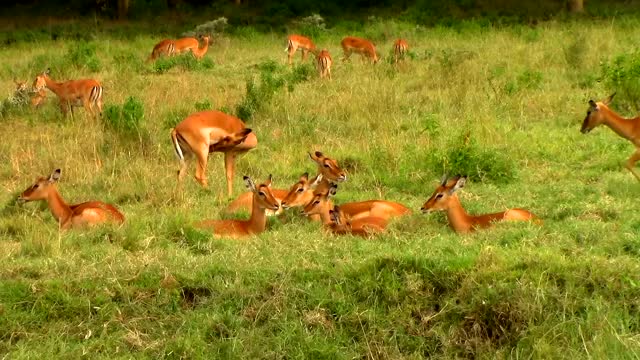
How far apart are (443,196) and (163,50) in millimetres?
11139

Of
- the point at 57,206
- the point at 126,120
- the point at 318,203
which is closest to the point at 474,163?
the point at 318,203

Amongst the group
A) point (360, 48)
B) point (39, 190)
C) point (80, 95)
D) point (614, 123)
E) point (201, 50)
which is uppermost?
point (614, 123)

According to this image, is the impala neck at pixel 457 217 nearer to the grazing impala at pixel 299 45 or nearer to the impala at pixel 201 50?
the impala at pixel 201 50

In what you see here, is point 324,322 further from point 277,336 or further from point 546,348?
point 546,348

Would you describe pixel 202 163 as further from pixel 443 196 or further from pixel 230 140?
pixel 443 196

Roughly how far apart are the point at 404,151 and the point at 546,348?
3.80 metres

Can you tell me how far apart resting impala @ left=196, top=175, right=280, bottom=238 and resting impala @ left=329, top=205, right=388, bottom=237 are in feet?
Answer: 1.50

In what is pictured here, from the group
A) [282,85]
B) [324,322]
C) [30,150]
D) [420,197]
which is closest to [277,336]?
[324,322]

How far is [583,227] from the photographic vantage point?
6.35m

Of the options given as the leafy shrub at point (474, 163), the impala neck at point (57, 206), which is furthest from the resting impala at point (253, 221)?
the leafy shrub at point (474, 163)

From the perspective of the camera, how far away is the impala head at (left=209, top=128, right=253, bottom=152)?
8.51 m

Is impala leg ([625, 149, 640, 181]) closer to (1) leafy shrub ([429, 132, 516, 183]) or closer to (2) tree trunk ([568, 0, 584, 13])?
(1) leafy shrub ([429, 132, 516, 183])

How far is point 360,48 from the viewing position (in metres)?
16.2

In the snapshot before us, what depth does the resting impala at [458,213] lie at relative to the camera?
6617mm
